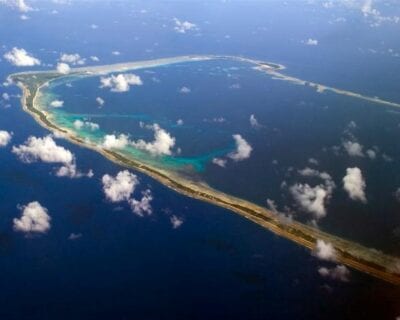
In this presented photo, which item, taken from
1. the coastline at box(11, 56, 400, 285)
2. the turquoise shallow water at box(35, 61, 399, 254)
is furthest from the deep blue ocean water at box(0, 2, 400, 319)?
the coastline at box(11, 56, 400, 285)

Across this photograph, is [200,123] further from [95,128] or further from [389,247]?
[389,247]

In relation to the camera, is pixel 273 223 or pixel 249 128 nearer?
pixel 273 223

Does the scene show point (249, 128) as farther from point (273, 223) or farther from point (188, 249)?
point (188, 249)

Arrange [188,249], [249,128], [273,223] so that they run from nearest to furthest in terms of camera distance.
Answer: [188,249] → [273,223] → [249,128]

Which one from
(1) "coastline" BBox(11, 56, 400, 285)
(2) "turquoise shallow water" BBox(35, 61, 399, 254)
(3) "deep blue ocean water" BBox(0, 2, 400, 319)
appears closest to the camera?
(3) "deep blue ocean water" BBox(0, 2, 400, 319)

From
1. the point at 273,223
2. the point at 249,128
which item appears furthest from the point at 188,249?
the point at 249,128

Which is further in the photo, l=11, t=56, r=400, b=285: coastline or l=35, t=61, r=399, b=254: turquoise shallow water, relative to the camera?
l=35, t=61, r=399, b=254: turquoise shallow water

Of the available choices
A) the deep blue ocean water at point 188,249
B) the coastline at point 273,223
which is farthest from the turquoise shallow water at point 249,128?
the coastline at point 273,223

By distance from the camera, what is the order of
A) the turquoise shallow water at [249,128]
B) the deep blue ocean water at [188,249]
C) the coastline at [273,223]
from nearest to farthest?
the deep blue ocean water at [188,249], the coastline at [273,223], the turquoise shallow water at [249,128]

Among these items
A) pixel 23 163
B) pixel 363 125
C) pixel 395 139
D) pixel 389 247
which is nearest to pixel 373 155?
pixel 395 139

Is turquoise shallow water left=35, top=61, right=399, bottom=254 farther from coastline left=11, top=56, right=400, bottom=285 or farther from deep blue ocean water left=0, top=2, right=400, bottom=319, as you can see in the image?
coastline left=11, top=56, right=400, bottom=285

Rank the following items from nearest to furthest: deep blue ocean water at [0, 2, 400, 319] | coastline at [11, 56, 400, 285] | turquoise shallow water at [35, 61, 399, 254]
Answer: deep blue ocean water at [0, 2, 400, 319]
coastline at [11, 56, 400, 285]
turquoise shallow water at [35, 61, 399, 254]

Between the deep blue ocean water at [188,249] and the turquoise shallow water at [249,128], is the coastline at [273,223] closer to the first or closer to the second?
the deep blue ocean water at [188,249]
